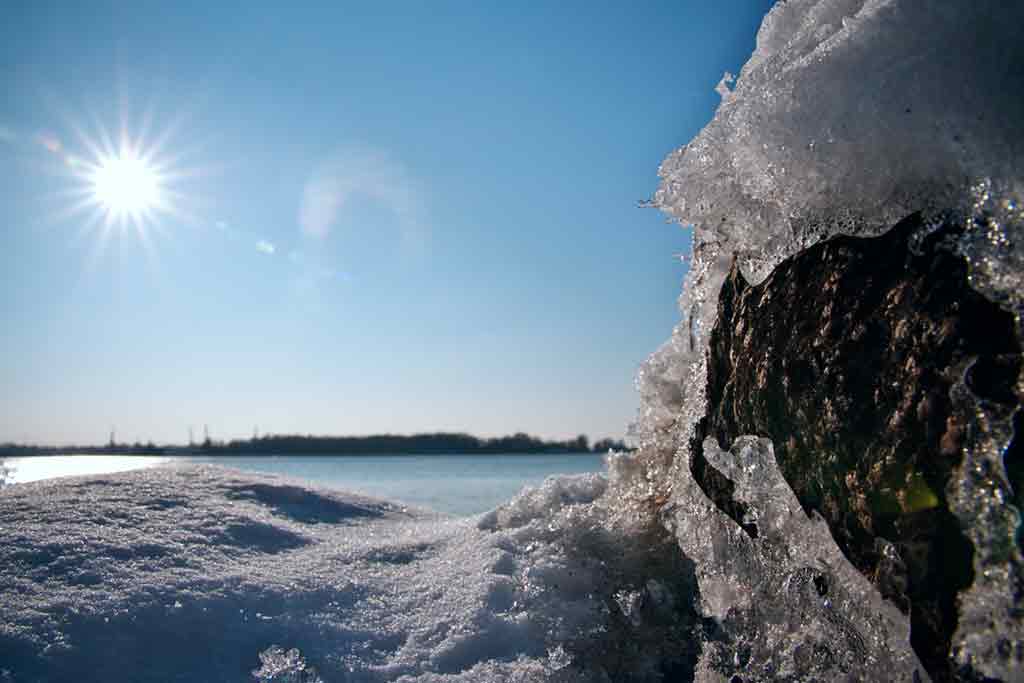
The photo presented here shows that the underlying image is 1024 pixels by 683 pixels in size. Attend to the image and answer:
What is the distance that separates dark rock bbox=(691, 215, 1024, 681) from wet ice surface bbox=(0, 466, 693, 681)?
0.90 meters

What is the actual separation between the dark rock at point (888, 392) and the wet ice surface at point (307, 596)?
0.90 metres

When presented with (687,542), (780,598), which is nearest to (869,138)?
(780,598)

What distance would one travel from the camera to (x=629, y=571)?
2.72 metres

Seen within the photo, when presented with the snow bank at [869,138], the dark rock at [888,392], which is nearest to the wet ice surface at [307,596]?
the dark rock at [888,392]

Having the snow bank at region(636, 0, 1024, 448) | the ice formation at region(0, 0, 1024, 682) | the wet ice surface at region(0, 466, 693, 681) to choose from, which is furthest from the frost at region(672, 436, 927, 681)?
the snow bank at region(636, 0, 1024, 448)

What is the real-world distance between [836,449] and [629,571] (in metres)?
1.19

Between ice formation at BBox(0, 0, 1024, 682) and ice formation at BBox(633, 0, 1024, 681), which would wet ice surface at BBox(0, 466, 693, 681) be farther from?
ice formation at BBox(633, 0, 1024, 681)

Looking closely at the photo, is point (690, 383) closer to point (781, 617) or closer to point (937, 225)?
point (781, 617)

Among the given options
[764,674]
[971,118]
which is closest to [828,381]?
[971,118]

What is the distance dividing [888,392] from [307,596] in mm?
2027

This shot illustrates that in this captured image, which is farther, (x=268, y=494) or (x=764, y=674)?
(x=268, y=494)

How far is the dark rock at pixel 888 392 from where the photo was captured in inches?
56.6

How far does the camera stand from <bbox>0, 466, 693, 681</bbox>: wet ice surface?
7.00 feet

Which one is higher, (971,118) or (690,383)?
(971,118)
